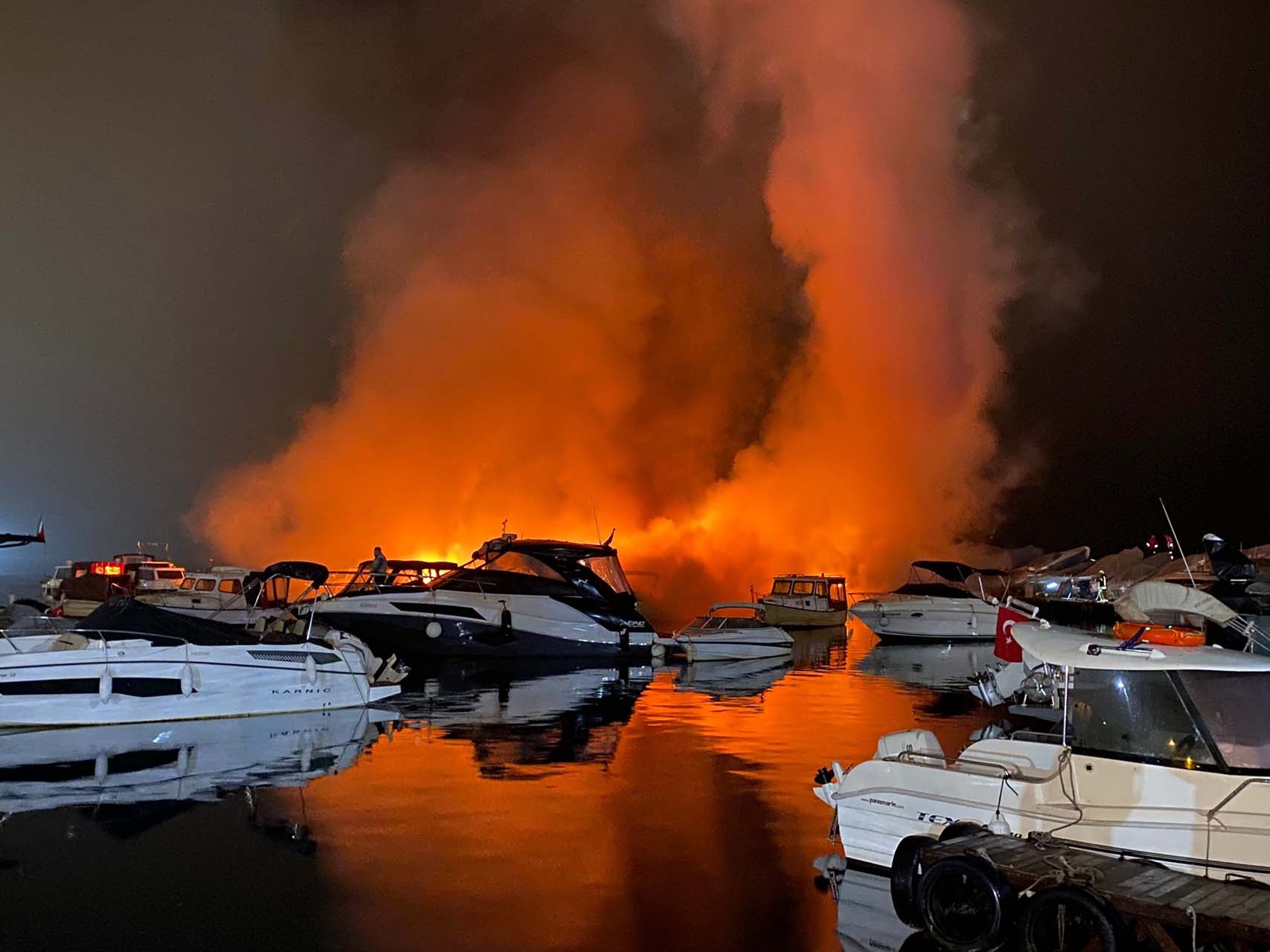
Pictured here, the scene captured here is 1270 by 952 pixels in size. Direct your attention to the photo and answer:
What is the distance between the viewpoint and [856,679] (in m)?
27.0

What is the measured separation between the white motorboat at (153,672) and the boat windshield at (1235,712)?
48.4ft

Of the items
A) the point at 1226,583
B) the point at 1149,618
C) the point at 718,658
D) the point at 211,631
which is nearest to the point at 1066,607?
the point at 718,658

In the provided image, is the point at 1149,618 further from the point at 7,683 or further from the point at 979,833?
the point at 7,683

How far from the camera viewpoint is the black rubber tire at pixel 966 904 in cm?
758

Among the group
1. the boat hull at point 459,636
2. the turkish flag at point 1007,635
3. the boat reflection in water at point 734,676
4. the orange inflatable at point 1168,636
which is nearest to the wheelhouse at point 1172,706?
the orange inflatable at point 1168,636

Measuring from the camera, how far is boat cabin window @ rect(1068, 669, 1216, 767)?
8.38m

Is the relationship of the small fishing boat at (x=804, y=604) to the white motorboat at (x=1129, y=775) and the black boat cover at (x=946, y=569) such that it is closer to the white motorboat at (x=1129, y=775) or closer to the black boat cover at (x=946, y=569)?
the black boat cover at (x=946, y=569)

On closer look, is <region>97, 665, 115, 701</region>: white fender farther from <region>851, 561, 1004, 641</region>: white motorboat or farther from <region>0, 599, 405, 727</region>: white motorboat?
<region>851, 561, 1004, 641</region>: white motorboat

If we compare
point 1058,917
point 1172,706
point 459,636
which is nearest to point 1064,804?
point 1172,706

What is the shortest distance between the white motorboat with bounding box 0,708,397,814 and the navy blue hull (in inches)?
414

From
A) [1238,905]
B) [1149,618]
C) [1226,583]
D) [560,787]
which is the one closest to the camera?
[1238,905]

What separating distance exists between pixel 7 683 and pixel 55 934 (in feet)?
31.4

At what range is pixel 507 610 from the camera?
29.4 m

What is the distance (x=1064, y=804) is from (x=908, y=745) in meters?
2.10
